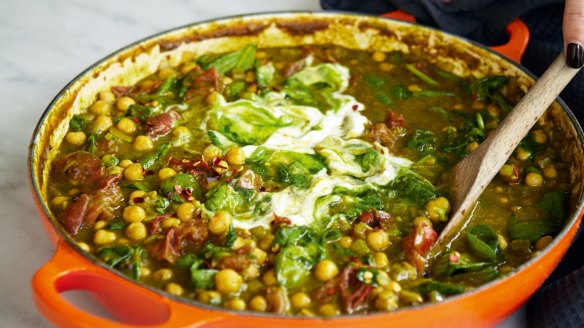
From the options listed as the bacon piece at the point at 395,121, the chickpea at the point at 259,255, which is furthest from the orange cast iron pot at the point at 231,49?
the bacon piece at the point at 395,121

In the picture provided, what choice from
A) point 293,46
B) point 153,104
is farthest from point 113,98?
point 293,46

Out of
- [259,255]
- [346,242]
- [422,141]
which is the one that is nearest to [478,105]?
[422,141]

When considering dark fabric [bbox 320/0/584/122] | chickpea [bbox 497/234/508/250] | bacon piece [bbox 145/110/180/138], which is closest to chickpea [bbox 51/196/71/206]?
bacon piece [bbox 145/110/180/138]

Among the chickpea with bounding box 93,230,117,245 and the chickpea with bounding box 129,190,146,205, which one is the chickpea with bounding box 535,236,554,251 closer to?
the chickpea with bounding box 129,190,146,205

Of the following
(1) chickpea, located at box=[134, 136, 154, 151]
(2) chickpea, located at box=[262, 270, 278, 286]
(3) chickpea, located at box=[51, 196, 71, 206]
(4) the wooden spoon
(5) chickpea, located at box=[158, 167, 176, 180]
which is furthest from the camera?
(1) chickpea, located at box=[134, 136, 154, 151]

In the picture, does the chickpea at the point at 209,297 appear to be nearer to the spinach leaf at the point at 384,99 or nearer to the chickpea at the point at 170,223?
the chickpea at the point at 170,223

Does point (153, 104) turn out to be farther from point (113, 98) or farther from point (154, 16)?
point (154, 16)
